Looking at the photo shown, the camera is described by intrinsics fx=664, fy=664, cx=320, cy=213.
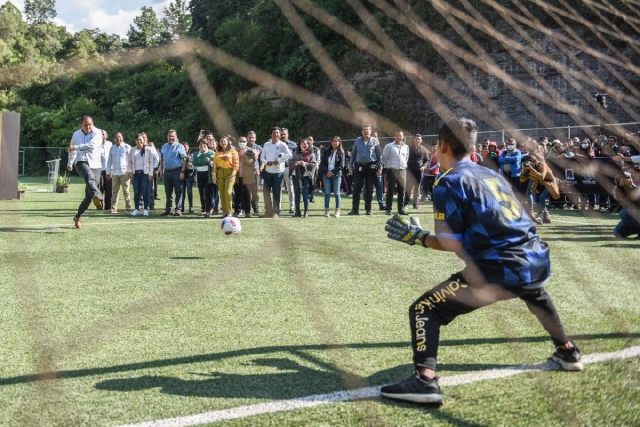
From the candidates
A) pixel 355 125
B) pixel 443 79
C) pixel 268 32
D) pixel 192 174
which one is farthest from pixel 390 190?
pixel 355 125

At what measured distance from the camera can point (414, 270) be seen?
7.82 metres

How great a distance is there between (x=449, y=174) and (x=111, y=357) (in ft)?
8.03

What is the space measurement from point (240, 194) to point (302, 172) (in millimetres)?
1678

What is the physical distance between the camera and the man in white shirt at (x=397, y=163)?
15281mm

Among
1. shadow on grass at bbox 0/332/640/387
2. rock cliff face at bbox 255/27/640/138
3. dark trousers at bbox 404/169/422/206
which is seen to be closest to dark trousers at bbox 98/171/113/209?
dark trousers at bbox 404/169/422/206

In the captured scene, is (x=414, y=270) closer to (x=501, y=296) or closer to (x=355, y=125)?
(x=501, y=296)

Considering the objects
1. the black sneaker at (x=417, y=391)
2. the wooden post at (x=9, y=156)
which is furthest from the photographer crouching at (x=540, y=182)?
the wooden post at (x=9, y=156)

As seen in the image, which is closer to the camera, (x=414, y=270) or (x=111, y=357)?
(x=111, y=357)

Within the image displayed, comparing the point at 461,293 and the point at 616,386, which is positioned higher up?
the point at 461,293

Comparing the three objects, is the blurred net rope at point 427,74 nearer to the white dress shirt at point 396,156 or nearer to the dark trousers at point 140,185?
the white dress shirt at point 396,156

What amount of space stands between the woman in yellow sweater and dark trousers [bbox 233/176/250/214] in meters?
1.05

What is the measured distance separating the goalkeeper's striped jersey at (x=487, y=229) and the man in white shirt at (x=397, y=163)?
11.6 metres

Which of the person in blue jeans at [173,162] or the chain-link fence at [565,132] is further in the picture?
the chain-link fence at [565,132]

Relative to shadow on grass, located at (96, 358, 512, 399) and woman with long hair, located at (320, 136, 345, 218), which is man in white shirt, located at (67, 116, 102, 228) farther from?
shadow on grass, located at (96, 358, 512, 399)
